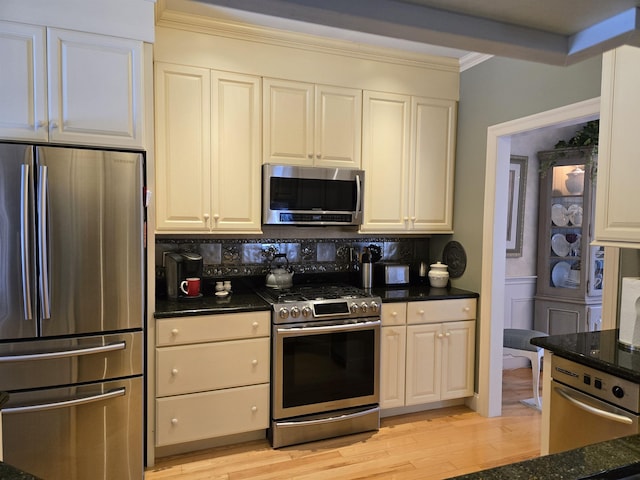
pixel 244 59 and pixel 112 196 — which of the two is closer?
pixel 112 196

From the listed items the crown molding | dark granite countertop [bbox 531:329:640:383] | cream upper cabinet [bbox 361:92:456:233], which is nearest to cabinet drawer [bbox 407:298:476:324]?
cream upper cabinet [bbox 361:92:456:233]

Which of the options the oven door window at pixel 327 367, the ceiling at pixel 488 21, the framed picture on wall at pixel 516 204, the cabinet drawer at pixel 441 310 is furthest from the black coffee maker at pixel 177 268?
the framed picture on wall at pixel 516 204

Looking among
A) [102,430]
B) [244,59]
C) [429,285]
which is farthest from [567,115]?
[102,430]

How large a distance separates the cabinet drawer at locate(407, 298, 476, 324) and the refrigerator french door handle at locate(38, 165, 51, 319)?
224 centimetres

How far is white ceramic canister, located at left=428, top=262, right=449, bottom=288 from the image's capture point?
3525 millimetres

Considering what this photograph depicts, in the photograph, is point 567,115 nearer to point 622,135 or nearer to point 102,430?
point 622,135

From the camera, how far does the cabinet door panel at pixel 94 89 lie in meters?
2.17

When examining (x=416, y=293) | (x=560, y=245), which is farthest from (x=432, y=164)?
(x=560, y=245)

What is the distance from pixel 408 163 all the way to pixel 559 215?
72.8 inches

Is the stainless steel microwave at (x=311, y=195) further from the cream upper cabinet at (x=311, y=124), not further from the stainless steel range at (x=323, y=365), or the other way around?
the stainless steel range at (x=323, y=365)

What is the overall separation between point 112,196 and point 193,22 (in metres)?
1.30

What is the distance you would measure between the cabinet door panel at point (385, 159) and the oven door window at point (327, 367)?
90 centimetres

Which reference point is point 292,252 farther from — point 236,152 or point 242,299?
point 236,152

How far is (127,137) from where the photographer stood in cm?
230
